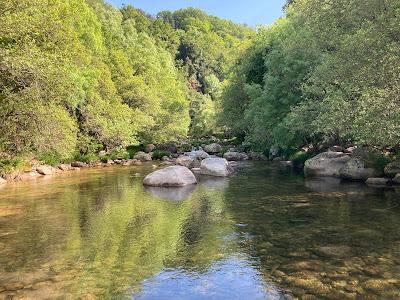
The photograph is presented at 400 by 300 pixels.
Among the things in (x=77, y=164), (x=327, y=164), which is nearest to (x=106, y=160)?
(x=77, y=164)

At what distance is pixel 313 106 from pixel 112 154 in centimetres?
2195

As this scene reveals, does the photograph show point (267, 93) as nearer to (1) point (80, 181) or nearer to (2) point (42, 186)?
(1) point (80, 181)

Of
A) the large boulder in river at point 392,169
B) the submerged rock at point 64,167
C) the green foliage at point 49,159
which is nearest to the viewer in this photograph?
the large boulder in river at point 392,169

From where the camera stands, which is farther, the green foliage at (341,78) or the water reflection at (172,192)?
the water reflection at (172,192)

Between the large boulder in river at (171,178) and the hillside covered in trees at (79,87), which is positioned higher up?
the hillside covered in trees at (79,87)

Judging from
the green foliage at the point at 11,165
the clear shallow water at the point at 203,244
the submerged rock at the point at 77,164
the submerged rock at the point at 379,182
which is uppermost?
the green foliage at the point at 11,165

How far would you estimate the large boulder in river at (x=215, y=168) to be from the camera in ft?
87.4

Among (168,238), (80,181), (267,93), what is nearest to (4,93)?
(80,181)

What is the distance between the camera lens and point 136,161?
3947cm

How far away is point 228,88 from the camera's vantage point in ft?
166

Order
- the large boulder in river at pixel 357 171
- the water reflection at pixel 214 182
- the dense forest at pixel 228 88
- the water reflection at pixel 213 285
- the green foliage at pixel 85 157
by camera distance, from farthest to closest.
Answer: the green foliage at pixel 85 157 → the large boulder in river at pixel 357 171 → the water reflection at pixel 214 182 → the dense forest at pixel 228 88 → the water reflection at pixel 213 285

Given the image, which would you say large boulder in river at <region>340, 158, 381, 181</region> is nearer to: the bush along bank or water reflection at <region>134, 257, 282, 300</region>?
the bush along bank

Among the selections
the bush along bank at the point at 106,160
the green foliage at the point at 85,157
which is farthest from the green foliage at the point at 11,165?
the green foliage at the point at 85,157

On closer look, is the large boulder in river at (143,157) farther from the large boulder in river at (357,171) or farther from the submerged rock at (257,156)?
the large boulder in river at (357,171)
